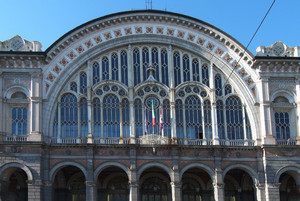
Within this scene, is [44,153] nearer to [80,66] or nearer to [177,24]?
[80,66]

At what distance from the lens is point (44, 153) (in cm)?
4022

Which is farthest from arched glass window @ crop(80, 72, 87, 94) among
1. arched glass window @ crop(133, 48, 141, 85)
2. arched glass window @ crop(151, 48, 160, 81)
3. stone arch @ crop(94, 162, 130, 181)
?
stone arch @ crop(94, 162, 130, 181)

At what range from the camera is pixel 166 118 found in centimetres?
4328

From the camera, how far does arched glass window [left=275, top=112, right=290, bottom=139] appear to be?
4319 cm

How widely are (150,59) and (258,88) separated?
9703 mm

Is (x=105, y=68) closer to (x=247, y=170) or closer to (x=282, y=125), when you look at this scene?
(x=247, y=170)

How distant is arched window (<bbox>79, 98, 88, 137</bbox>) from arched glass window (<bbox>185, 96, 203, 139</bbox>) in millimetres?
8534

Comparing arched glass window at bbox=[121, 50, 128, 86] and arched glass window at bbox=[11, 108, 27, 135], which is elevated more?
arched glass window at bbox=[121, 50, 128, 86]

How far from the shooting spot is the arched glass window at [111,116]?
42312mm

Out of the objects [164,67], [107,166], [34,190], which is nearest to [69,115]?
[107,166]

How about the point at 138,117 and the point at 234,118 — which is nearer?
the point at 138,117

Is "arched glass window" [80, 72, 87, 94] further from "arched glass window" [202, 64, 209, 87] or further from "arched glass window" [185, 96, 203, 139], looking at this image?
"arched glass window" [202, 64, 209, 87]

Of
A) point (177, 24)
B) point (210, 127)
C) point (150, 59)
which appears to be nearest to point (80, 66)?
point (150, 59)

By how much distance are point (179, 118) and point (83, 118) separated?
321 inches
